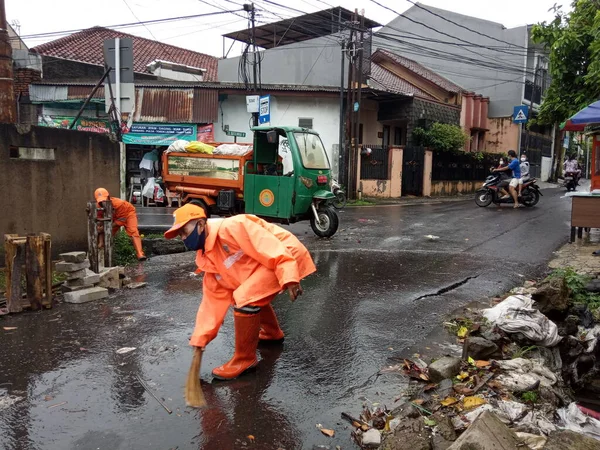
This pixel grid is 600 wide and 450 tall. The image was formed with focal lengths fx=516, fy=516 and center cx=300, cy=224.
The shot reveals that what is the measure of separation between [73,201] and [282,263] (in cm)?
527

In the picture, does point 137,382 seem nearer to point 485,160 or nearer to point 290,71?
point 290,71

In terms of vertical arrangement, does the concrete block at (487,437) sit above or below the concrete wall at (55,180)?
below

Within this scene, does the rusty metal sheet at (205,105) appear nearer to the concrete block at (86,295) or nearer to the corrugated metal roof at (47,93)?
the corrugated metal roof at (47,93)

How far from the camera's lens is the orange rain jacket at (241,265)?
136 inches

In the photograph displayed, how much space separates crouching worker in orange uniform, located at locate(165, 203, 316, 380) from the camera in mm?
3469

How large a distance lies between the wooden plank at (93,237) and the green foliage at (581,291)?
5808 millimetres

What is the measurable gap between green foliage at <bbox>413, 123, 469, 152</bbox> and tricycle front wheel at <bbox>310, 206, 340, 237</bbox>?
13110mm

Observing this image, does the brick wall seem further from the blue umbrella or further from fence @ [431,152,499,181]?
the blue umbrella

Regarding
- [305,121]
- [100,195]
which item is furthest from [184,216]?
[305,121]

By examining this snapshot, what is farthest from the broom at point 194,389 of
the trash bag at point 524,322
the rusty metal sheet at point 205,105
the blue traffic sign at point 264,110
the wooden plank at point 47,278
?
the rusty metal sheet at point 205,105

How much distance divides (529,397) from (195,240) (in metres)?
2.56

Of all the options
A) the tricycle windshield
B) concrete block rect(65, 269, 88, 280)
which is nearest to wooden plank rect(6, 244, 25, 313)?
concrete block rect(65, 269, 88, 280)

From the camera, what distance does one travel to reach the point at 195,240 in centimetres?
358

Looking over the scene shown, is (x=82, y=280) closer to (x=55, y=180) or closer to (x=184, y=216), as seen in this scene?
(x=55, y=180)
